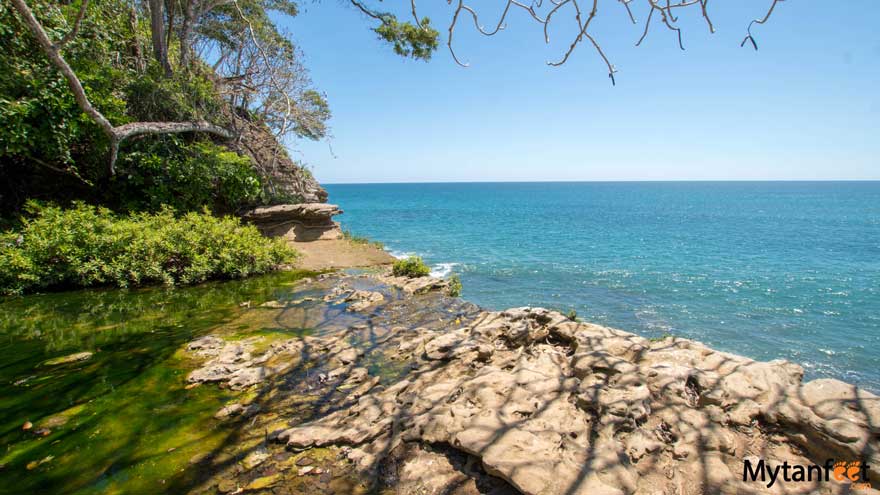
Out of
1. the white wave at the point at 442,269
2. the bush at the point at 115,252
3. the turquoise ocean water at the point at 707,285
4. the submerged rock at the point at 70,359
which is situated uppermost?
the bush at the point at 115,252

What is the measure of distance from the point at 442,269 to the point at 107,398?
14.4 metres

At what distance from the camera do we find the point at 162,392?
4613 mm

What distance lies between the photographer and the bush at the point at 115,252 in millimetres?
8578

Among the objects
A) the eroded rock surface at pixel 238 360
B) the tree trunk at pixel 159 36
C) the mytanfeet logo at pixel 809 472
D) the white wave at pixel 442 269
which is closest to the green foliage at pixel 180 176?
the tree trunk at pixel 159 36

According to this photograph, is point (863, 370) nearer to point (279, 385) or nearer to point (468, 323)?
point (468, 323)

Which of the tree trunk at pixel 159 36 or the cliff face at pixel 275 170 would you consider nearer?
the tree trunk at pixel 159 36

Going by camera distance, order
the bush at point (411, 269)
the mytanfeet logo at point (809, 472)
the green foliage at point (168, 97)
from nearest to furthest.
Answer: the mytanfeet logo at point (809, 472) → the bush at point (411, 269) → the green foliage at point (168, 97)

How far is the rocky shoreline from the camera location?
2.97 meters

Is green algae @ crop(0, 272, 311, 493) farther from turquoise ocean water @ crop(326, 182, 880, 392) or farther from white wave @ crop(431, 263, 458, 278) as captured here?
white wave @ crop(431, 263, 458, 278)

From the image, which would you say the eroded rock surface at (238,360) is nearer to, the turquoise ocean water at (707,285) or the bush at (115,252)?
the bush at (115,252)

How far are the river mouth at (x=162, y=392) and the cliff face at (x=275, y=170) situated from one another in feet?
24.8

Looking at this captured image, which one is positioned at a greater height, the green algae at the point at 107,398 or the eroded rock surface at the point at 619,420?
the eroded rock surface at the point at 619,420

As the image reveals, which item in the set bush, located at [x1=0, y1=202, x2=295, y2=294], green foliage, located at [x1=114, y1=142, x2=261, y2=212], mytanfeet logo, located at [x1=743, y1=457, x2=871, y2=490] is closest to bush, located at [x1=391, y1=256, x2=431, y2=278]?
bush, located at [x1=0, y1=202, x2=295, y2=294]

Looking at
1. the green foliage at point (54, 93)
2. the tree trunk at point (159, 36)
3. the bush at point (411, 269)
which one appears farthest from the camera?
the tree trunk at point (159, 36)
